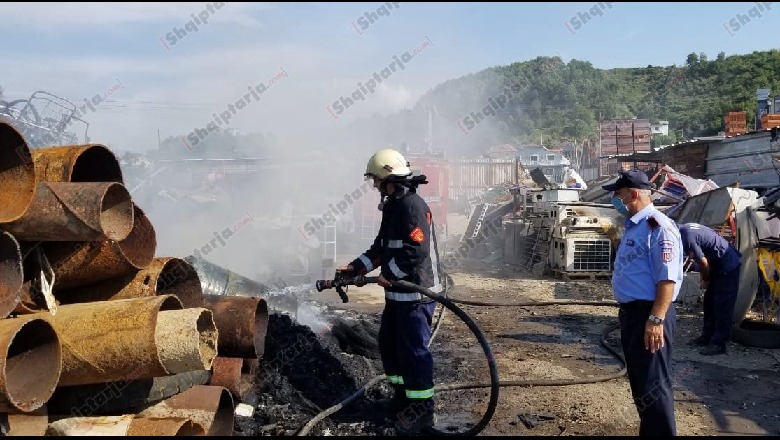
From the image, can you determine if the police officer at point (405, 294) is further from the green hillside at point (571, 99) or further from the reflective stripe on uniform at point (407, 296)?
the green hillside at point (571, 99)

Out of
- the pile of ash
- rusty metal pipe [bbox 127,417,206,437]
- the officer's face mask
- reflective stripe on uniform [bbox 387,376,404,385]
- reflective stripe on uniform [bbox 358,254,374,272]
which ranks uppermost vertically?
the officer's face mask

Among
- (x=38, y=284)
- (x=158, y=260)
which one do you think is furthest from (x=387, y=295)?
(x=38, y=284)

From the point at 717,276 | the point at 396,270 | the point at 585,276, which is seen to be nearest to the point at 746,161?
the point at 585,276

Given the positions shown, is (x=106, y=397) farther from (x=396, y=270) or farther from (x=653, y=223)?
(x=653, y=223)

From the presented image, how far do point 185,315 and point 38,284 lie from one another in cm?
86

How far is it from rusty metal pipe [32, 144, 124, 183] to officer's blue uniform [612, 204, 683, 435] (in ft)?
11.4

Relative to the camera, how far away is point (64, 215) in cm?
310

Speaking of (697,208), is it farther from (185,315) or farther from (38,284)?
(38,284)

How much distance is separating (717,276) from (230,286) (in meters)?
5.70

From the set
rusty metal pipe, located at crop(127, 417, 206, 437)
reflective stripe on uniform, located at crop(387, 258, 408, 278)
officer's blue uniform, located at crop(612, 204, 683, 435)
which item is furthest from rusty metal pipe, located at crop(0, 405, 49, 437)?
officer's blue uniform, located at crop(612, 204, 683, 435)

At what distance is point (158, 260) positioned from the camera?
4219mm

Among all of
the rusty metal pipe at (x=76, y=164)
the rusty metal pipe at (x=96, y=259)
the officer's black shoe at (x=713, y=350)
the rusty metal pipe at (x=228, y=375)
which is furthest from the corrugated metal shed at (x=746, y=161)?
the rusty metal pipe at (x=76, y=164)

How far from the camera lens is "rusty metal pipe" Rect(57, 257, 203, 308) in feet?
12.7

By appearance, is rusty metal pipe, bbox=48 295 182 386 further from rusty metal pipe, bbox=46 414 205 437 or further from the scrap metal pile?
rusty metal pipe, bbox=46 414 205 437
